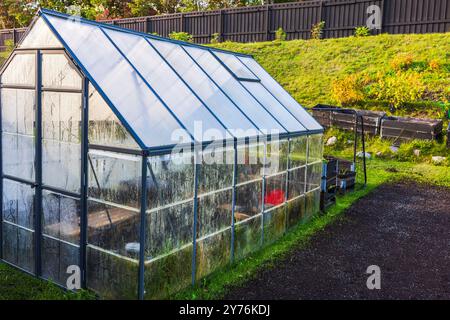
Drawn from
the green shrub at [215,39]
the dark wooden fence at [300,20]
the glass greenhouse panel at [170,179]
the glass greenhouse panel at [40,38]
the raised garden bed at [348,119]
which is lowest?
the glass greenhouse panel at [170,179]

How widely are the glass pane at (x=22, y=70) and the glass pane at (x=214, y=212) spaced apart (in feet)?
11.4

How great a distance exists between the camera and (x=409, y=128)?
1717 centimetres

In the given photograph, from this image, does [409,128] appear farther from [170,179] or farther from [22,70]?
[22,70]

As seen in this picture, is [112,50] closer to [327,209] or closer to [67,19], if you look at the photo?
[67,19]

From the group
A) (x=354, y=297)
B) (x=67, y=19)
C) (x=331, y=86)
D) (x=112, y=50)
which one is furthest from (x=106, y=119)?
(x=331, y=86)

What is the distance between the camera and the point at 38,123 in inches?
278

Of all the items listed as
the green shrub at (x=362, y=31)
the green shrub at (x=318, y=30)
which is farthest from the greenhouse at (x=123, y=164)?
the green shrub at (x=318, y=30)

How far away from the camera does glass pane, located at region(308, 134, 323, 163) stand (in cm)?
1047

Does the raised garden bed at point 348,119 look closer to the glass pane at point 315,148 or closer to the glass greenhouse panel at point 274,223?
the glass pane at point 315,148

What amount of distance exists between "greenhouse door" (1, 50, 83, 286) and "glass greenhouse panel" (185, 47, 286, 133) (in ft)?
10.9

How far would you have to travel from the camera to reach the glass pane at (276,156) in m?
8.60

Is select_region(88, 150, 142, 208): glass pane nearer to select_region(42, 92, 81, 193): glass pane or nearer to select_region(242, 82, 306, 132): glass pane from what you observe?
select_region(42, 92, 81, 193): glass pane

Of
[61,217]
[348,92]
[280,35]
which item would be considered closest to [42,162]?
[61,217]
